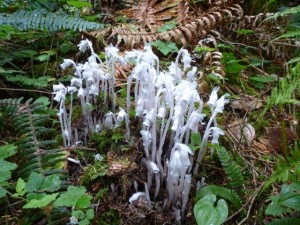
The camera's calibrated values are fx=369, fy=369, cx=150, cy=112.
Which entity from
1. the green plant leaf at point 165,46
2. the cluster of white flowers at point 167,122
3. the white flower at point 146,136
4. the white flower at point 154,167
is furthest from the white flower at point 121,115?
the green plant leaf at point 165,46

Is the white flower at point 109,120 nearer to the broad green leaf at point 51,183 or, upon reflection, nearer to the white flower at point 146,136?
the white flower at point 146,136

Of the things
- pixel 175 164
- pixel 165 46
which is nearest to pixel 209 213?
pixel 175 164

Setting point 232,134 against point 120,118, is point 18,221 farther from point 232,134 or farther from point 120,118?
point 232,134

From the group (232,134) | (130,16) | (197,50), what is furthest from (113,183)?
(130,16)

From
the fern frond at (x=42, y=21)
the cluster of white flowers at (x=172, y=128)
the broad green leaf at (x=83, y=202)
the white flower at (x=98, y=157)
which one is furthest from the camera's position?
the fern frond at (x=42, y=21)

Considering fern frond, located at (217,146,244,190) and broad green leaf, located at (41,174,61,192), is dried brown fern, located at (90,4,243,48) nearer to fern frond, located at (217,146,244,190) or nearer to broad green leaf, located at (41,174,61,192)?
fern frond, located at (217,146,244,190)
